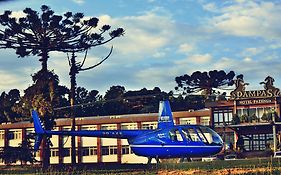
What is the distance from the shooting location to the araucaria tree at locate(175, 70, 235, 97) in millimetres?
99188

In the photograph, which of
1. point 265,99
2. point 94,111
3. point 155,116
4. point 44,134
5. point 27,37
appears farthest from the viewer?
point 94,111

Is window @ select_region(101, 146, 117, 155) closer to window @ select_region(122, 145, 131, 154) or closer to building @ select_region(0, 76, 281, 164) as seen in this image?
building @ select_region(0, 76, 281, 164)

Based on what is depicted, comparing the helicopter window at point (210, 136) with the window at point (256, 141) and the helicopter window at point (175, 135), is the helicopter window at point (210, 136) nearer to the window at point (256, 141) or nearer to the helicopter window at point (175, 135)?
the helicopter window at point (175, 135)

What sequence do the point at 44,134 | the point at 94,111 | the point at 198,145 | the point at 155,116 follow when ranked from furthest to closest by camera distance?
the point at 94,111 → the point at 155,116 → the point at 44,134 → the point at 198,145

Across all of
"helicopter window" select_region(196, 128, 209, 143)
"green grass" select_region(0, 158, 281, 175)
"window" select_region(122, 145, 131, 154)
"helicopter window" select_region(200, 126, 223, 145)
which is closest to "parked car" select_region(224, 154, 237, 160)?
"helicopter window" select_region(200, 126, 223, 145)

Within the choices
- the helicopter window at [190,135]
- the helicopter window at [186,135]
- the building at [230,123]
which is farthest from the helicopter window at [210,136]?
the building at [230,123]

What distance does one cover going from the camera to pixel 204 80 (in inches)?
3962

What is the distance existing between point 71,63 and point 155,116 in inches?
1163

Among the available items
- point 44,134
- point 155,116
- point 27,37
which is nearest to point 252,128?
point 155,116

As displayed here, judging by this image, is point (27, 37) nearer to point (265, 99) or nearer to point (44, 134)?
point (44, 134)

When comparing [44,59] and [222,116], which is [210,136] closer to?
[44,59]

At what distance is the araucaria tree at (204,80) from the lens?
325 ft

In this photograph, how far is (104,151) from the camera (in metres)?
84.8

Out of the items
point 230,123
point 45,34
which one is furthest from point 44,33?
point 230,123
